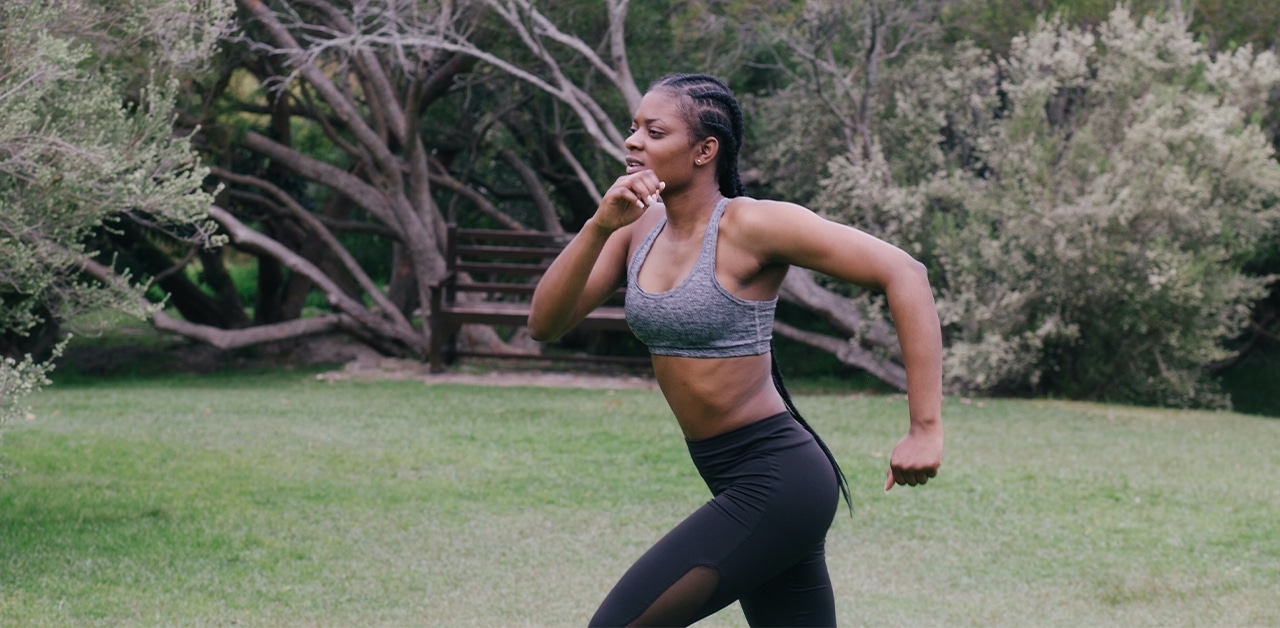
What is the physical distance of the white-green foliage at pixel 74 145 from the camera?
5.43 m

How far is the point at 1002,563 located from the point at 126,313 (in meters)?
5.06

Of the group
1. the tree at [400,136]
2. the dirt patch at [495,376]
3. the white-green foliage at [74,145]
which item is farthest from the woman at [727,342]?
the dirt patch at [495,376]

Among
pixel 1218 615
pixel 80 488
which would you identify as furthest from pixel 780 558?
pixel 80 488

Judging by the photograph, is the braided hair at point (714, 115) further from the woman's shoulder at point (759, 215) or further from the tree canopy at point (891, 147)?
the tree canopy at point (891, 147)

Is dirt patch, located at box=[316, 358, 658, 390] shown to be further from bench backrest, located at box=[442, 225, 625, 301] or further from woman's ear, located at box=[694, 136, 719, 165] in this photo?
woman's ear, located at box=[694, 136, 719, 165]


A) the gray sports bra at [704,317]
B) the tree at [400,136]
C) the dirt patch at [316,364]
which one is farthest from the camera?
the dirt patch at [316,364]

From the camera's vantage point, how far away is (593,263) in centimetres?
289

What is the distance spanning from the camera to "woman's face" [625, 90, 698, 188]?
2812 mm

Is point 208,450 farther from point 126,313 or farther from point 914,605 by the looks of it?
point 914,605

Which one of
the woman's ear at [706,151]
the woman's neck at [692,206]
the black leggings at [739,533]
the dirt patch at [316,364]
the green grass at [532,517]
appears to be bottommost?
the dirt patch at [316,364]

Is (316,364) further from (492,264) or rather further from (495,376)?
(495,376)

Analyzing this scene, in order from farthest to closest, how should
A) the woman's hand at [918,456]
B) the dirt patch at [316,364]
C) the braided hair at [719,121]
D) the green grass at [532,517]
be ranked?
the dirt patch at [316,364]
the green grass at [532,517]
the braided hair at [719,121]
the woman's hand at [918,456]

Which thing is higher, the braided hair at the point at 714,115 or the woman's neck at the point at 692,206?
the braided hair at the point at 714,115

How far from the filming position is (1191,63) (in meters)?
12.8
